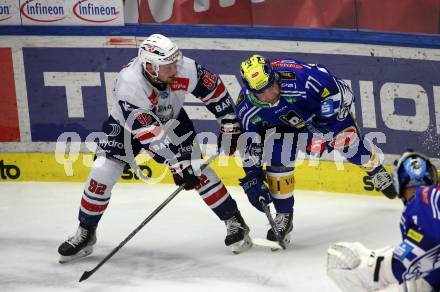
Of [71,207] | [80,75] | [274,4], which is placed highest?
[274,4]

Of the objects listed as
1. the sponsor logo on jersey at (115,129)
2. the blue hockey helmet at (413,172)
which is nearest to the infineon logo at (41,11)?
the sponsor logo on jersey at (115,129)

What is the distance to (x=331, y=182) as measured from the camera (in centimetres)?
682

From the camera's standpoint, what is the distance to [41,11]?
23.4 ft

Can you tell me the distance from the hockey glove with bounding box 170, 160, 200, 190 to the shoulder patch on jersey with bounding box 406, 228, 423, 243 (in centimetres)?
193

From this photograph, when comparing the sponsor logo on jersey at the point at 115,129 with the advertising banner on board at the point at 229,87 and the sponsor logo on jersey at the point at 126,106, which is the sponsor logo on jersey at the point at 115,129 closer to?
the sponsor logo on jersey at the point at 126,106

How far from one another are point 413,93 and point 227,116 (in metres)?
1.43

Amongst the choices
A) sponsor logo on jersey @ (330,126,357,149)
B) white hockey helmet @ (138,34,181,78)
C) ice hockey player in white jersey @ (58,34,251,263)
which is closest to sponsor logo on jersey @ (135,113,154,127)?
ice hockey player in white jersey @ (58,34,251,263)

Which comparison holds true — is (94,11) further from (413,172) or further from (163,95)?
(413,172)

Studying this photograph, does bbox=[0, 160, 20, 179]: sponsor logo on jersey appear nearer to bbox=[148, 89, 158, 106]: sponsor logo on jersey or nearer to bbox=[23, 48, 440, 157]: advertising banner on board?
bbox=[23, 48, 440, 157]: advertising banner on board

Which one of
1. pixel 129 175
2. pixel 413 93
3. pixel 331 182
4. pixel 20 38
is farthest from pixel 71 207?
pixel 413 93

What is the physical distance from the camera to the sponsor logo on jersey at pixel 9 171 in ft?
24.1

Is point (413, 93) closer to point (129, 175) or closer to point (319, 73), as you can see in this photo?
point (319, 73)

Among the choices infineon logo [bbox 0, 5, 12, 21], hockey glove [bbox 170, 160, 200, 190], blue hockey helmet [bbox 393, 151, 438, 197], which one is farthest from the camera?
infineon logo [bbox 0, 5, 12, 21]

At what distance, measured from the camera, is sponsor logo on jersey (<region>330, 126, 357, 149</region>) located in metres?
5.91
